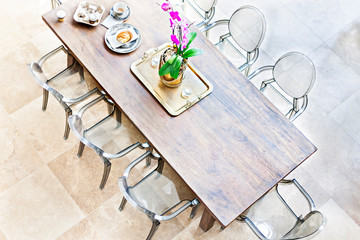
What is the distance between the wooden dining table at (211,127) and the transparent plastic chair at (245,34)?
361 mm

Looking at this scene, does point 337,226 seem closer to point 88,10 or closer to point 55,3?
point 88,10

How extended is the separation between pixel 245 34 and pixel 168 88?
0.84m

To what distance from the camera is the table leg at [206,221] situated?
3.26 meters

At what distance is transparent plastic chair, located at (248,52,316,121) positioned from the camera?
10.8 feet

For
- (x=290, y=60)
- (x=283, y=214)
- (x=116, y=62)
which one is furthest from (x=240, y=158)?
(x=116, y=62)

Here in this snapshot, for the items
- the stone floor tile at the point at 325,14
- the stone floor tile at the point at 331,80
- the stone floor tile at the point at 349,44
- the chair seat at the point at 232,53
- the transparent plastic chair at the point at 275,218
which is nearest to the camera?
the transparent plastic chair at the point at 275,218

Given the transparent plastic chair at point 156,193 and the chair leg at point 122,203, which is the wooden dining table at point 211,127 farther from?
the chair leg at point 122,203

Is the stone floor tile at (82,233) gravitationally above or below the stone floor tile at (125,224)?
below

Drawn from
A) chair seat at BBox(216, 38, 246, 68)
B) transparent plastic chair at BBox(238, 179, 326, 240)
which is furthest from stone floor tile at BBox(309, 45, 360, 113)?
transparent plastic chair at BBox(238, 179, 326, 240)

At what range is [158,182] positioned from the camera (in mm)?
3207

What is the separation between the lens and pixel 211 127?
10.2 ft

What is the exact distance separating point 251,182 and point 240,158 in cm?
18

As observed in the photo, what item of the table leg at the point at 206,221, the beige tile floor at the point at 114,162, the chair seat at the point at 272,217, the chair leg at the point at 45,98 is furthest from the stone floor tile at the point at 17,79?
the chair seat at the point at 272,217

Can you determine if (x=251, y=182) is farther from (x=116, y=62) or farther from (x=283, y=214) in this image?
(x=116, y=62)
